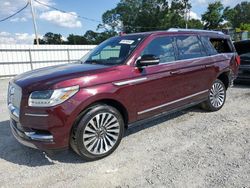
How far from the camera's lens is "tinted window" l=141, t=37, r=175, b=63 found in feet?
14.5

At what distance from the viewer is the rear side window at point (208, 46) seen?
18.3ft

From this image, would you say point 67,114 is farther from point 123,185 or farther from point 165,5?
point 165,5

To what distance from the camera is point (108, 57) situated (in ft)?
14.9

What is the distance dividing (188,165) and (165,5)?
65.7 metres

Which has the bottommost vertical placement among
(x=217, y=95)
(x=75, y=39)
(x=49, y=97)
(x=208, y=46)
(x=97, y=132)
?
(x=97, y=132)

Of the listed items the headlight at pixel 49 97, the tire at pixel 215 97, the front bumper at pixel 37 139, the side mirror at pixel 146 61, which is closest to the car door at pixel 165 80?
the side mirror at pixel 146 61

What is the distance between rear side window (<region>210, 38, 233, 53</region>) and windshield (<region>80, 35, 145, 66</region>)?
2.28 m

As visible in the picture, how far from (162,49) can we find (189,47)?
0.83 m

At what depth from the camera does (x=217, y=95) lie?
5.98 metres

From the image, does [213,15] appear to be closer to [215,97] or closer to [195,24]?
[195,24]

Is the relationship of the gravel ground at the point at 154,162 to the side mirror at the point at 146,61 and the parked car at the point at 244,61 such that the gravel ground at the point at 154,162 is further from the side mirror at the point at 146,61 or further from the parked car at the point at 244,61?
the parked car at the point at 244,61

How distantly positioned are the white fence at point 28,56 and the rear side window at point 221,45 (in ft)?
37.0

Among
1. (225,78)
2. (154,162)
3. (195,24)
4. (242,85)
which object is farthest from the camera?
(195,24)

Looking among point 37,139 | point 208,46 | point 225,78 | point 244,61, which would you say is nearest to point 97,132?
point 37,139
